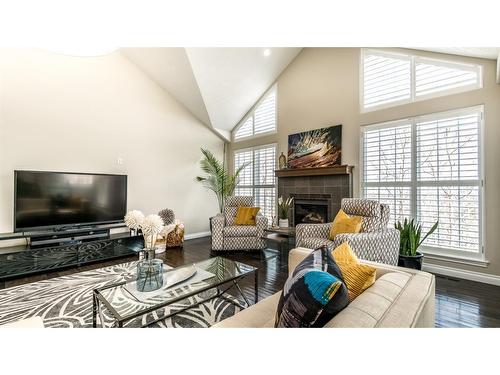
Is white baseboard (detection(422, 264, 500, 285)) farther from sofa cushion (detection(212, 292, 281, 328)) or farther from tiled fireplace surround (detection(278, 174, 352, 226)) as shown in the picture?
sofa cushion (detection(212, 292, 281, 328))

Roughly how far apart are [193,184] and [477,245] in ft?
16.1

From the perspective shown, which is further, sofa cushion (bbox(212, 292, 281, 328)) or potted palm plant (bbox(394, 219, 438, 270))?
potted palm plant (bbox(394, 219, 438, 270))

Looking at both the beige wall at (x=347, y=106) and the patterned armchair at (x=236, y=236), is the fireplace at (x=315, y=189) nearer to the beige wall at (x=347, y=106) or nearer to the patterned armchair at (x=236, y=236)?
the beige wall at (x=347, y=106)

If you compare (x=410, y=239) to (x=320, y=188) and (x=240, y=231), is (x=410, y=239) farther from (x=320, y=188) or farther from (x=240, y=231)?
(x=240, y=231)

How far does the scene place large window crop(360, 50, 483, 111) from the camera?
112 inches

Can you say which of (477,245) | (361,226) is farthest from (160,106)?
(477,245)

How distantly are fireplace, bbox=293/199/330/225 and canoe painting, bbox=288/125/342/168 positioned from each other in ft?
2.23

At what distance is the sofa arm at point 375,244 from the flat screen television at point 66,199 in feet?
11.7

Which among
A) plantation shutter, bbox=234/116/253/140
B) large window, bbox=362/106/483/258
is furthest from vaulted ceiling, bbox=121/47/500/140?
large window, bbox=362/106/483/258
